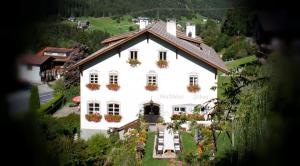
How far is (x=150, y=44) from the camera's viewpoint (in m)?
21.9

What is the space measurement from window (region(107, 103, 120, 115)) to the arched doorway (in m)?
1.37

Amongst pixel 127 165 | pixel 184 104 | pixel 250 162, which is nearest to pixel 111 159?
pixel 127 165

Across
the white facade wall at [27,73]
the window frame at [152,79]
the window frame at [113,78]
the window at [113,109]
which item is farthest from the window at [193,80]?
the white facade wall at [27,73]

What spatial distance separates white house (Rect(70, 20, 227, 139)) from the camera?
859 inches

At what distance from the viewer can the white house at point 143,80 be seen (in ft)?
71.6

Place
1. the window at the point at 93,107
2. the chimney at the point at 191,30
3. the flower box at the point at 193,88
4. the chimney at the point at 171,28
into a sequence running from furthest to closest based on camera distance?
the chimney at the point at 191,30
the chimney at the point at 171,28
the window at the point at 93,107
the flower box at the point at 193,88

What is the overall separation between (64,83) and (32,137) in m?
34.7

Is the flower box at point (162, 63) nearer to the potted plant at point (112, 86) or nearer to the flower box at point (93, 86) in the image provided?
the potted plant at point (112, 86)

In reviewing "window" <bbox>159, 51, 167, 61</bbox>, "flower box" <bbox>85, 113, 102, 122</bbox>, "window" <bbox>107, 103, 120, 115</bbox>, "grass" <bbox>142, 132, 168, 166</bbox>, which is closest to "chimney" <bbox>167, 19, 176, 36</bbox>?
"window" <bbox>159, 51, 167, 61</bbox>

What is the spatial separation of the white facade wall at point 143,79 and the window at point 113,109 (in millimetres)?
199

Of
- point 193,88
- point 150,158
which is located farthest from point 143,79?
point 150,158

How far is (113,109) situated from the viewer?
72.9ft

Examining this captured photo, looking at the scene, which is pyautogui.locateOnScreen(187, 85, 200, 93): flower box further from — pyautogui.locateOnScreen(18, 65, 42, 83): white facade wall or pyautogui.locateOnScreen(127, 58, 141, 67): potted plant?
pyautogui.locateOnScreen(18, 65, 42, 83): white facade wall

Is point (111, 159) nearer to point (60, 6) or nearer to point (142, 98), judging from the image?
point (60, 6)
